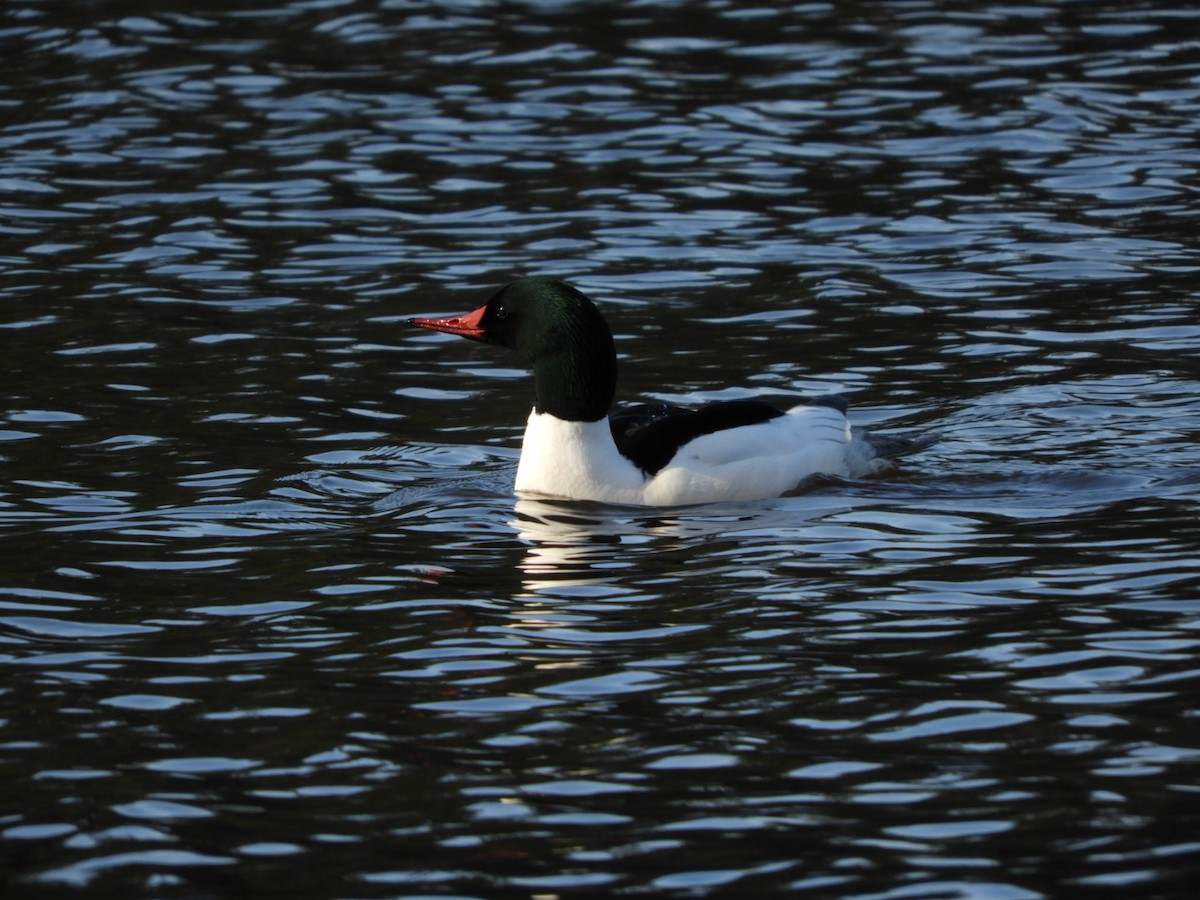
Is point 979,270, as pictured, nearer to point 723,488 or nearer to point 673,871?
point 723,488

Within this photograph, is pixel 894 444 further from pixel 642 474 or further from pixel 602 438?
pixel 602 438

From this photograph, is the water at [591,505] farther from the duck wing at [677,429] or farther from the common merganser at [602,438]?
the duck wing at [677,429]

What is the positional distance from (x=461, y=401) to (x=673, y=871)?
22.9 feet

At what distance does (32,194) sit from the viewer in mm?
16750

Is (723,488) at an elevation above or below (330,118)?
below

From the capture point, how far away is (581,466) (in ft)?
33.3

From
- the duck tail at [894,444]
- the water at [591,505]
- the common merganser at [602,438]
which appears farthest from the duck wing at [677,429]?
the duck tail at [894,444]

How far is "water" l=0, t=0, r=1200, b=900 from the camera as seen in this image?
6.14 m

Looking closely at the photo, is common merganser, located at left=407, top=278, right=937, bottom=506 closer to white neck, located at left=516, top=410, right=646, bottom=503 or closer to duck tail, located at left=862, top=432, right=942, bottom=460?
white neck, located at left=516, top=410, right=646, bottom=503

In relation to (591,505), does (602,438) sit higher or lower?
higher

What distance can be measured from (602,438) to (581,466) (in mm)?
191

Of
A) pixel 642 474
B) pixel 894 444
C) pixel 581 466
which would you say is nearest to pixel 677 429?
pixel 642 474

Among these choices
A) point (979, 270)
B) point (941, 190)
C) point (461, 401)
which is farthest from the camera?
point (941, 190)

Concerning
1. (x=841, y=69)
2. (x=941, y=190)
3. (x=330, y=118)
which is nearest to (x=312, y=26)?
(x=330, y=118)
